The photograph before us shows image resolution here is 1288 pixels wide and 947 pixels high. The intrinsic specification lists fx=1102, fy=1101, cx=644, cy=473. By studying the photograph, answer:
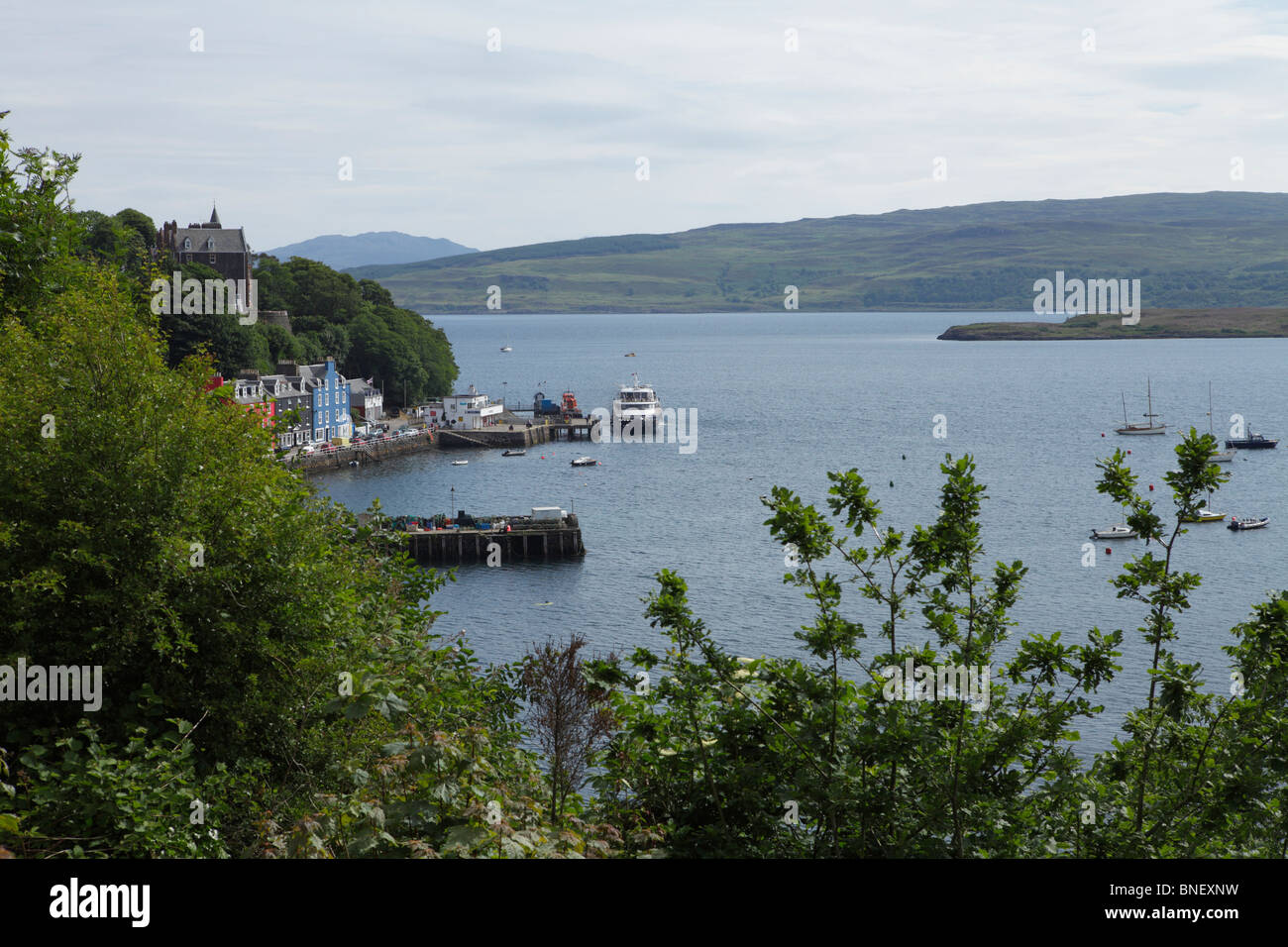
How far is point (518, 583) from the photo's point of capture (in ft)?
161

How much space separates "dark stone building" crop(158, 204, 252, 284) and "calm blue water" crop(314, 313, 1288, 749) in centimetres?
2665

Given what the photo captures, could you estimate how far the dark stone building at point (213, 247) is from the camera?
97.1 m

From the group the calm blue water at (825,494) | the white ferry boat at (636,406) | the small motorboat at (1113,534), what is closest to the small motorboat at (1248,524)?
the calm blue water at (825,494)

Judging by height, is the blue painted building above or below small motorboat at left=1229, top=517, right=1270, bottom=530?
above

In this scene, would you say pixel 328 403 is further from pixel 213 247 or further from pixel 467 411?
pixel 213 247

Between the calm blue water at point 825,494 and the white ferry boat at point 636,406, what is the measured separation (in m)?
5.30

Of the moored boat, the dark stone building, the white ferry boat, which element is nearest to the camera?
the moored boat

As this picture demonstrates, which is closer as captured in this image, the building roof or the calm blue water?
the calm blue water

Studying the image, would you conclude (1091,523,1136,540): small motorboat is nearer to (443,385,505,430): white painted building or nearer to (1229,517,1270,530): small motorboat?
(1229,517,1270,530): small motorboat

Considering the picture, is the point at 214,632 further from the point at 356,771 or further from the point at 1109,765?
the point at 1109,765

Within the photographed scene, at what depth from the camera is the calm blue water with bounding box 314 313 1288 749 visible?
133ft

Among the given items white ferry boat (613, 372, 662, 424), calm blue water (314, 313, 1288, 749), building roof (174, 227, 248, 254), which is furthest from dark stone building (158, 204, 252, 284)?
white ferry boat (613, 372, 662, 424)
